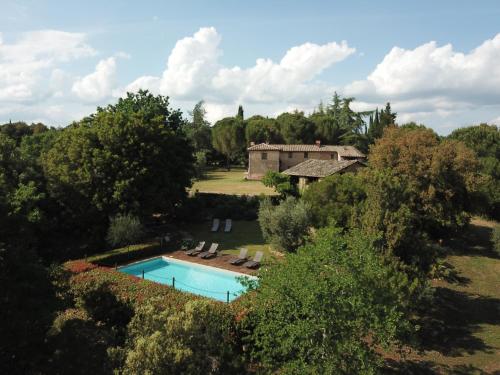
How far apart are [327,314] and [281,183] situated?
116ft

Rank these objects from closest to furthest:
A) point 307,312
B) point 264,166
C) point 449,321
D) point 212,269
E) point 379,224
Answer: point 307,312
point 379,224
point 449,321
point 212,269
point 264,166

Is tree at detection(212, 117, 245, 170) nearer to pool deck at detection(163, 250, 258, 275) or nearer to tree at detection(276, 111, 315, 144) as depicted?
tree at detection(276, 111, 315, 144)

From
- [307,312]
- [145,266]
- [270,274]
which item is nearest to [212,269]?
[145,266]

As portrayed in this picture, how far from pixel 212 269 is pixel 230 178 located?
4271cm

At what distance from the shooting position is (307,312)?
10.6m

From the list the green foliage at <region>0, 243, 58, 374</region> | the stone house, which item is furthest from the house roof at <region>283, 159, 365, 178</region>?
the green foliage at <region>0, 243, 58, 374</region>

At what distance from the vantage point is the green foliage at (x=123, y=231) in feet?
90.4

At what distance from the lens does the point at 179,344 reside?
10469mm

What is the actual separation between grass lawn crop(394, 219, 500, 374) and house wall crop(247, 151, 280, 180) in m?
34.3

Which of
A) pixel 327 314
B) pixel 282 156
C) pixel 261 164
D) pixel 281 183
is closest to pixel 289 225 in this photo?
pixel 327 314

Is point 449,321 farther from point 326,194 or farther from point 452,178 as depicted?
point 452,178

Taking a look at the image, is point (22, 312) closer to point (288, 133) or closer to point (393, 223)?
point (393, 223)

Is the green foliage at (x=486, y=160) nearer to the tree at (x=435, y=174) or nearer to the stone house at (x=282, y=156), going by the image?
the tree at (x=435, y=174)

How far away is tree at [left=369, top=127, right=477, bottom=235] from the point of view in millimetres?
29531
